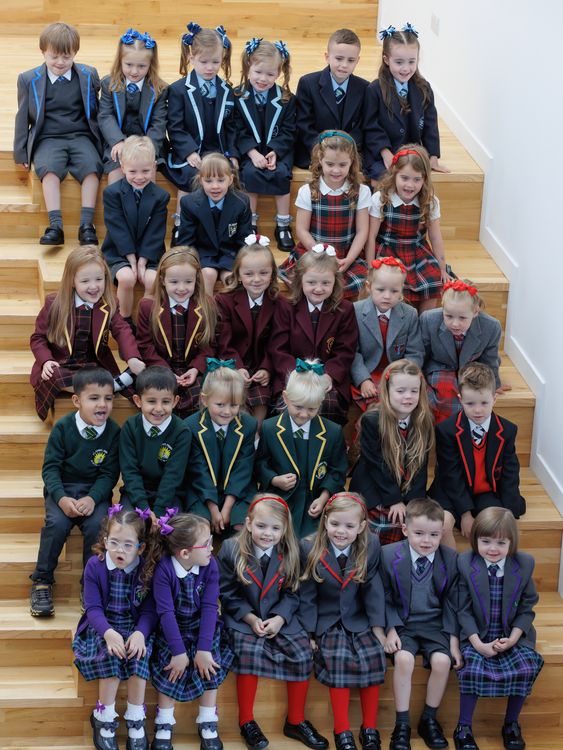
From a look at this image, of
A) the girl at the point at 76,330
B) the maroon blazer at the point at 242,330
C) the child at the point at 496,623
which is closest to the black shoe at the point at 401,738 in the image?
the child at the point at 496,623

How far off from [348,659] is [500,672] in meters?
0.52

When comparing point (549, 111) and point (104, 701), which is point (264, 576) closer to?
point (104, 701)

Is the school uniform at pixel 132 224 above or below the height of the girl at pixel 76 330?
above

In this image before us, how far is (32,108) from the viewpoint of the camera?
5832 mm

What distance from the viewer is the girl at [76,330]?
5.02m

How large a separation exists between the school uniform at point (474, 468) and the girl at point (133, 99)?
1.87m

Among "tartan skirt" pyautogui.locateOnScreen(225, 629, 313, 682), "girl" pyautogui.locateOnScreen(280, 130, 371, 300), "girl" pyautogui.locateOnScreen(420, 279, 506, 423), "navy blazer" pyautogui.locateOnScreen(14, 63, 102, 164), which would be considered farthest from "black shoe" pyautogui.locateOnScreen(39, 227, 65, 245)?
"tartan skirt" pyautogui.locateOnScreen(225, 629, 313, 682)

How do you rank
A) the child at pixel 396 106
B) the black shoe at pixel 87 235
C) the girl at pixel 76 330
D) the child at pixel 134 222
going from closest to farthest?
the girl at pixel 76 330 < the child at pixel 134 222 < the black shoe at pixel 87 235 < the child at pixel 396 106

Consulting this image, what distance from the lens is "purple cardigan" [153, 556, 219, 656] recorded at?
14.6ft

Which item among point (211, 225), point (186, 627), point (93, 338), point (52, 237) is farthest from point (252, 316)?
point (186, 627)

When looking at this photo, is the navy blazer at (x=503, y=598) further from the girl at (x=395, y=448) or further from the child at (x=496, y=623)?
the girl at (x=395, y=448)

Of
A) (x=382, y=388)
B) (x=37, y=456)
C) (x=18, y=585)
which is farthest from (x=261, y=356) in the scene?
(x=18, y=585)

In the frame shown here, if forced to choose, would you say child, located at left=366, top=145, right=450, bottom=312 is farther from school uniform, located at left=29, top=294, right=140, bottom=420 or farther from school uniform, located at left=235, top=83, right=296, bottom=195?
school uniform, located at left=29, top=294, right=140, bottom=420

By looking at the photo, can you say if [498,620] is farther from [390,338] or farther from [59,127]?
[59,127]
